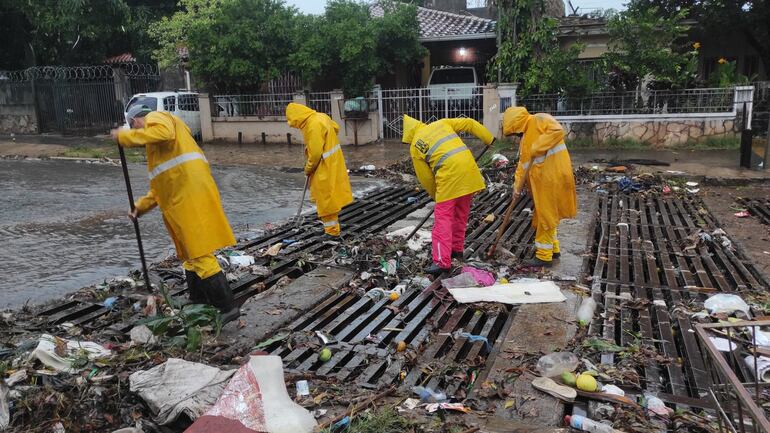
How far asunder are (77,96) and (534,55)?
13.4 metres

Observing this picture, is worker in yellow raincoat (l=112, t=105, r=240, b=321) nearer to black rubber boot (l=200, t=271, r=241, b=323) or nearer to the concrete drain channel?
black rubber boot (l=200, t=271, r=241, b=323)

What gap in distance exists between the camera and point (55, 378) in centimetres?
293

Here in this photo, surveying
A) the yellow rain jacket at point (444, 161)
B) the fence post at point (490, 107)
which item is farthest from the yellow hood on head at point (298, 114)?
the fence post at point (490, 107)

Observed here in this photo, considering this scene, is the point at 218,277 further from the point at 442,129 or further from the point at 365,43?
the point at 365,43

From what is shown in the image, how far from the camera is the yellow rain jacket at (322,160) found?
5844 millimetres

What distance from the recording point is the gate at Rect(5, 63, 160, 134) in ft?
55.5

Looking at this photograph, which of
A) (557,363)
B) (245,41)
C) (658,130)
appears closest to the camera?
(557,363)

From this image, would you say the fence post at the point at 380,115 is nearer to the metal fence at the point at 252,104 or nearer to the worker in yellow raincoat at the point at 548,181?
the metal fence at the point at 252,104

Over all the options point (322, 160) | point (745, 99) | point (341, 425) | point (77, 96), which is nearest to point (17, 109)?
point (77, 96)

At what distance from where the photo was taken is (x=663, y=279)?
470cm

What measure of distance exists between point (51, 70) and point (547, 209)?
17.1 m

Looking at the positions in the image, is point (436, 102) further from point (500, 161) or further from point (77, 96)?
point (77, 96)

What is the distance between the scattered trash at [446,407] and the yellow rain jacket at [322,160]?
3314 millimetres

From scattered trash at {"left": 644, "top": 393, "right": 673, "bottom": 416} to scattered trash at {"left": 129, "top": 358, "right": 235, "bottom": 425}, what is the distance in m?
2.08
